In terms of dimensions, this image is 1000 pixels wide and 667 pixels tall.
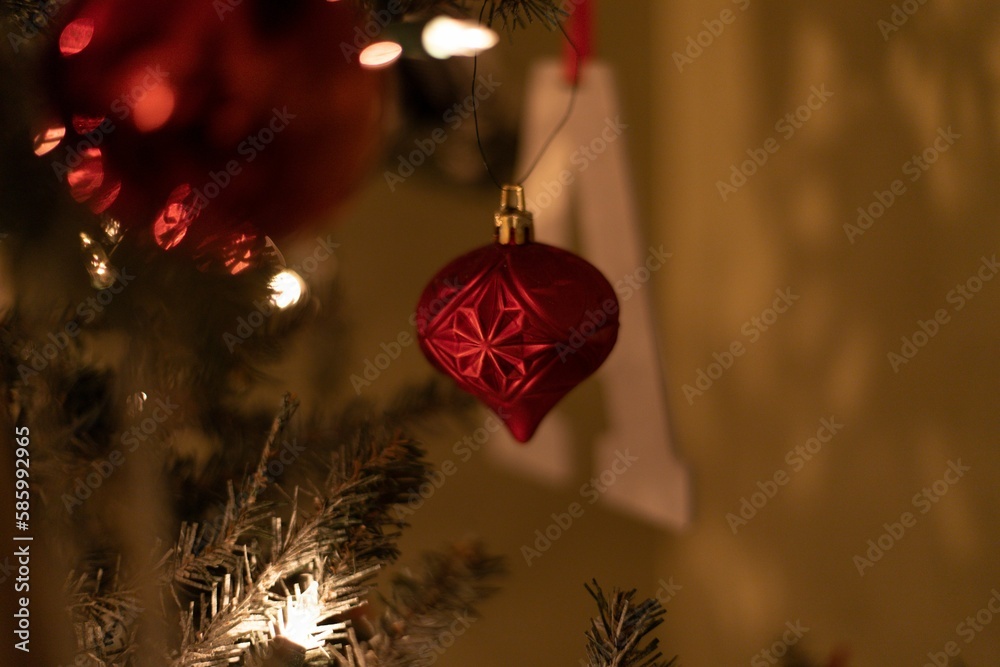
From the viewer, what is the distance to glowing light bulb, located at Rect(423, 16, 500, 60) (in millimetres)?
624

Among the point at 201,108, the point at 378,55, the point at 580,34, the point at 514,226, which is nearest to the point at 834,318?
the point at 580,34

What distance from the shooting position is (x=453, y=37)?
65 centimetres

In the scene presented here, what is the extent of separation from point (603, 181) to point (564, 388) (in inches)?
23.5

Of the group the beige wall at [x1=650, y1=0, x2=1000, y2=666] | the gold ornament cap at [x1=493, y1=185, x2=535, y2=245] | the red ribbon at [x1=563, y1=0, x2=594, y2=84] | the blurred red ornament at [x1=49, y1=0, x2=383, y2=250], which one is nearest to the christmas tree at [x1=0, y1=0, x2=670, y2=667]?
the blurred red ornament at [x1=49, y1=0, x2=383, y2=250]

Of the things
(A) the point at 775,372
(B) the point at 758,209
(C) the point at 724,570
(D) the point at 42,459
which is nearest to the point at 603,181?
(B) the point at 758,209

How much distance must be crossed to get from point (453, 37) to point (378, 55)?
15 centimetres

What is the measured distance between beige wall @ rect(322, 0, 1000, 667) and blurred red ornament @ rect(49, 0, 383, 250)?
618 millimetres

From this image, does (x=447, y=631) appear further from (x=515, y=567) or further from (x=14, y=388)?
(x=515, y=567)

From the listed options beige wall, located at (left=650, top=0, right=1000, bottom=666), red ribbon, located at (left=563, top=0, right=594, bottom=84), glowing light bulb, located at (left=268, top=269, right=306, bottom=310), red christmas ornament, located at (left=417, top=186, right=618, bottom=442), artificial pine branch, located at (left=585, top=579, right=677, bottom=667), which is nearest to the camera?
artificial pine branch, located at (left=585, top=579, right=677, bottom=667)

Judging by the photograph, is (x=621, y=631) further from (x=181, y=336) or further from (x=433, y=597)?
(x=181, y=336)

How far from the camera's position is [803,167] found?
3.57 feet

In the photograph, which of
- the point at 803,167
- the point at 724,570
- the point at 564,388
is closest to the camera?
the point at 564,388

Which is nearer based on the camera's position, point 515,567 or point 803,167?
point 803,167

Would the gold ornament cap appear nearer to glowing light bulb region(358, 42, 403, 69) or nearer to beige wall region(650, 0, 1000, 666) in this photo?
glowing light bulb region(358, 42, 403, 69)
